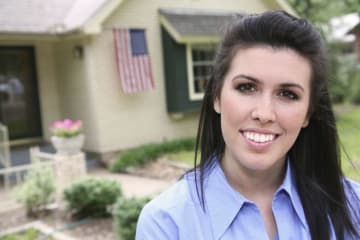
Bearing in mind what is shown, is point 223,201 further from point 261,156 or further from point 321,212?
point 321,212

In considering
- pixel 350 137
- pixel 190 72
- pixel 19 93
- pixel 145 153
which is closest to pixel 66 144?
pixel 145 153

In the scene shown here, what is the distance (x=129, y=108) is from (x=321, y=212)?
7.28 metres

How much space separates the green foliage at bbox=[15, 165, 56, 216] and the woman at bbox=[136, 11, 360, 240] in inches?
164

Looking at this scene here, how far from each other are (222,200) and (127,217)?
2.53 metres

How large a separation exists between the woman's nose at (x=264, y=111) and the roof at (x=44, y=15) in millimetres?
6780

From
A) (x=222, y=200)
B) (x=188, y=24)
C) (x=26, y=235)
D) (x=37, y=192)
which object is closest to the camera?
(x=222, y=200)

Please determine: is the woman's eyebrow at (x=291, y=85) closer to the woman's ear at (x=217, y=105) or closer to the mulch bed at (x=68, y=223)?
the woman's ear at (x=217, y=105)

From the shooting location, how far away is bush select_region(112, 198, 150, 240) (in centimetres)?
363

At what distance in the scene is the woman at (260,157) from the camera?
1207 mm

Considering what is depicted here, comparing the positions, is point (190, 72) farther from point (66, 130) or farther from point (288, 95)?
point (288, 95)

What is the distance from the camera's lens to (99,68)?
26.3 ft

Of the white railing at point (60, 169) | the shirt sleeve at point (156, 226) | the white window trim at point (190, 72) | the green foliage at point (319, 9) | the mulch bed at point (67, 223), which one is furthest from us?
the green foliage at point (319, 9)

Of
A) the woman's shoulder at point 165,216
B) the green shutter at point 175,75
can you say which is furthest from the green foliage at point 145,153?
the woman's shoulder at point 165,216

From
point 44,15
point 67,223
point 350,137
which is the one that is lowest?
point 67,223
